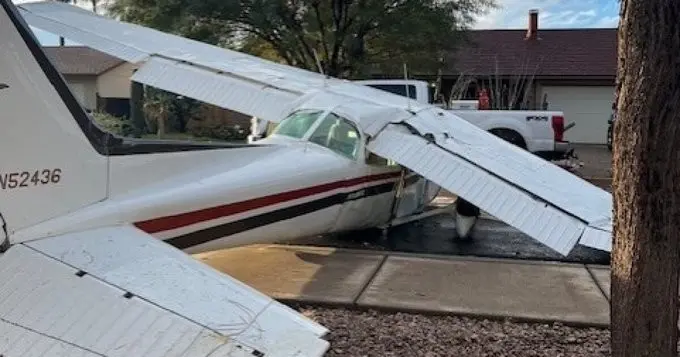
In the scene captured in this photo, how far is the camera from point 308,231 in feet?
22.9

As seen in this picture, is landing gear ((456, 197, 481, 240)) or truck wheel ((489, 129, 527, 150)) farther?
truck wheel ((489, 129, 527, 150))

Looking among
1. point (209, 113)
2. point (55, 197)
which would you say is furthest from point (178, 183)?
point (209, 113)

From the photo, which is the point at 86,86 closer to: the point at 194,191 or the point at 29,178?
the point at 194,191

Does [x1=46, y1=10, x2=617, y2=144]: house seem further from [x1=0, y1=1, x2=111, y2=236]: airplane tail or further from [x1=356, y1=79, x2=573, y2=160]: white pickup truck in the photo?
[x1=0, y1=1, x2=111, y2=236]: airplane tail

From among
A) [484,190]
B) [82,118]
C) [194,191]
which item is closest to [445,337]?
[484,190]

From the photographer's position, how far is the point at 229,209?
5.62m

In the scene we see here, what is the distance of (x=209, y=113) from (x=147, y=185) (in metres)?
25.0

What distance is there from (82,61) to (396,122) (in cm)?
3203

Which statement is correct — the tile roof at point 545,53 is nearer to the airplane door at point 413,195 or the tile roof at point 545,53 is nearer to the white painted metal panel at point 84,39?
the airplane door at point 413,195

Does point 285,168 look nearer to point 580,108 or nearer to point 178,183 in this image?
point 178,183

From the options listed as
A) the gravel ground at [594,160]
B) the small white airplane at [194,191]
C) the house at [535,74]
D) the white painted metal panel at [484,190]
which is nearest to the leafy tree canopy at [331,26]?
the gravel ground at [594,160]

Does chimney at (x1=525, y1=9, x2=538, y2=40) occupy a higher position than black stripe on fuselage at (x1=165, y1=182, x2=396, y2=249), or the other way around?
chimney at (x1=525, y1=9, x2=538, y2=40)

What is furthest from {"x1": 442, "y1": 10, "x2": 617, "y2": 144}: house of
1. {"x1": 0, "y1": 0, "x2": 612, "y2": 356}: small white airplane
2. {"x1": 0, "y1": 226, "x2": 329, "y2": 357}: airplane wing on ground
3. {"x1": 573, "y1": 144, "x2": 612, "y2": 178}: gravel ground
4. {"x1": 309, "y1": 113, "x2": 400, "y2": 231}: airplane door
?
{"x1": 0, "y1": 226, "x2": 329, "y2": 357}: airplane wing on ground

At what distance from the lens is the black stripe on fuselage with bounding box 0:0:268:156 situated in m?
3.63
